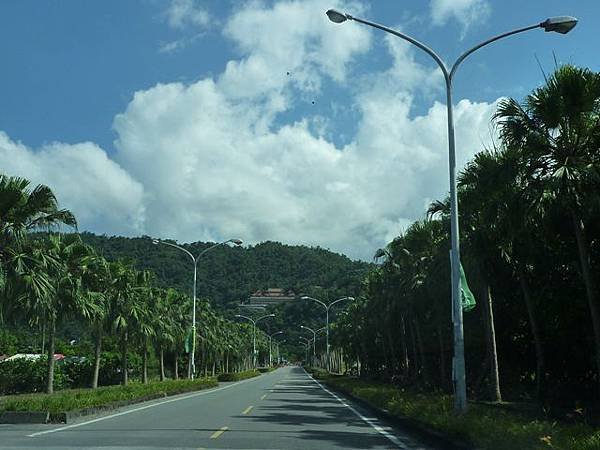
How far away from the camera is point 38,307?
23.5 meters

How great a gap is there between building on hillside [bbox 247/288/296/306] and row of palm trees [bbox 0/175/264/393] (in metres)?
118

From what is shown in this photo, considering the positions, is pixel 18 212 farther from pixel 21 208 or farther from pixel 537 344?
pixel 537 344

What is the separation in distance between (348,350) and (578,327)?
70115 millimetres

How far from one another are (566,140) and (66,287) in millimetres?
24262

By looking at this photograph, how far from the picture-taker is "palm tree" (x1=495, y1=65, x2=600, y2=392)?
16.5 metres

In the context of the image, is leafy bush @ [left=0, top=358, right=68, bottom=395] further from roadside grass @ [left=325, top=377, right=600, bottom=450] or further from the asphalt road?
roadside grass @ [left=325, top=377, right=600, bottom=450]

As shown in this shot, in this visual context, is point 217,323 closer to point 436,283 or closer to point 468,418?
point 436,283

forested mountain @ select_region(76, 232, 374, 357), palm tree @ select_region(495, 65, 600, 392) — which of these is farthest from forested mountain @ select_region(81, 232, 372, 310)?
palm tree @ select_region(495, 65, 600, 392)

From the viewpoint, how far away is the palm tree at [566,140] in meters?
16.5

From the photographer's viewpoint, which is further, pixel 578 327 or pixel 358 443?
pixel 578 327

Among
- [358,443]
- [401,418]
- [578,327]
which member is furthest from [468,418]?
[578,327]

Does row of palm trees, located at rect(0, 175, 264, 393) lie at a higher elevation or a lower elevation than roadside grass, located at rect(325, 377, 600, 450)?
higher

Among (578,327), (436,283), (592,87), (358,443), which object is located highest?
(592,87)

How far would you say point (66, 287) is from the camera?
1272 inches
